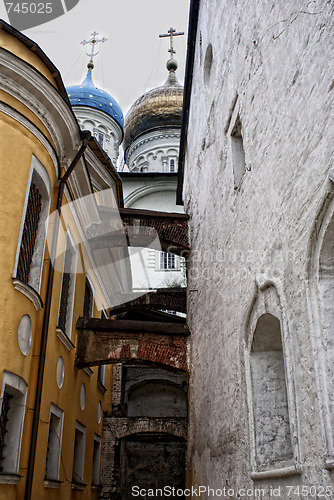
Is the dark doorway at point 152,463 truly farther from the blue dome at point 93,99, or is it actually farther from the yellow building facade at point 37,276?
the blue dome at point 93,99

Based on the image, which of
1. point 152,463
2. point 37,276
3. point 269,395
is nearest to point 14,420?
point 37,276

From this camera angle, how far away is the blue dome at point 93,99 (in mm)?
23109

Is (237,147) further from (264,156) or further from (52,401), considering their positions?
(52,401)

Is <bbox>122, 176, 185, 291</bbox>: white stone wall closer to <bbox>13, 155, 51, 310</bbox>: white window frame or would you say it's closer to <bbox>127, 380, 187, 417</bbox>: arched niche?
<bbox>127, 380, 187, 417</bbox>: arched niche

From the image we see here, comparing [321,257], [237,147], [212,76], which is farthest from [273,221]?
[212,76]

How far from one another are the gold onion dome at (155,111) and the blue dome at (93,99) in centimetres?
146

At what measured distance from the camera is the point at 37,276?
717 cm

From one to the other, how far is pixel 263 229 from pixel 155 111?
2111 centimetres

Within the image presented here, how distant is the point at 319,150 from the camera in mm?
3707

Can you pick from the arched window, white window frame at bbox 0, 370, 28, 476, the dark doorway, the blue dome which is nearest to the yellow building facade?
white window frame at bbox 0, 370, 28, 476

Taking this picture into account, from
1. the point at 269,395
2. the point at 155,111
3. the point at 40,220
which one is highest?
the point at 155,111

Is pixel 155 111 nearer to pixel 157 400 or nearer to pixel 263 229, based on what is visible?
pixel 157 400

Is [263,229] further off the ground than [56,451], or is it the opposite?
[263,229]

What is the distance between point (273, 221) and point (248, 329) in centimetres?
130
